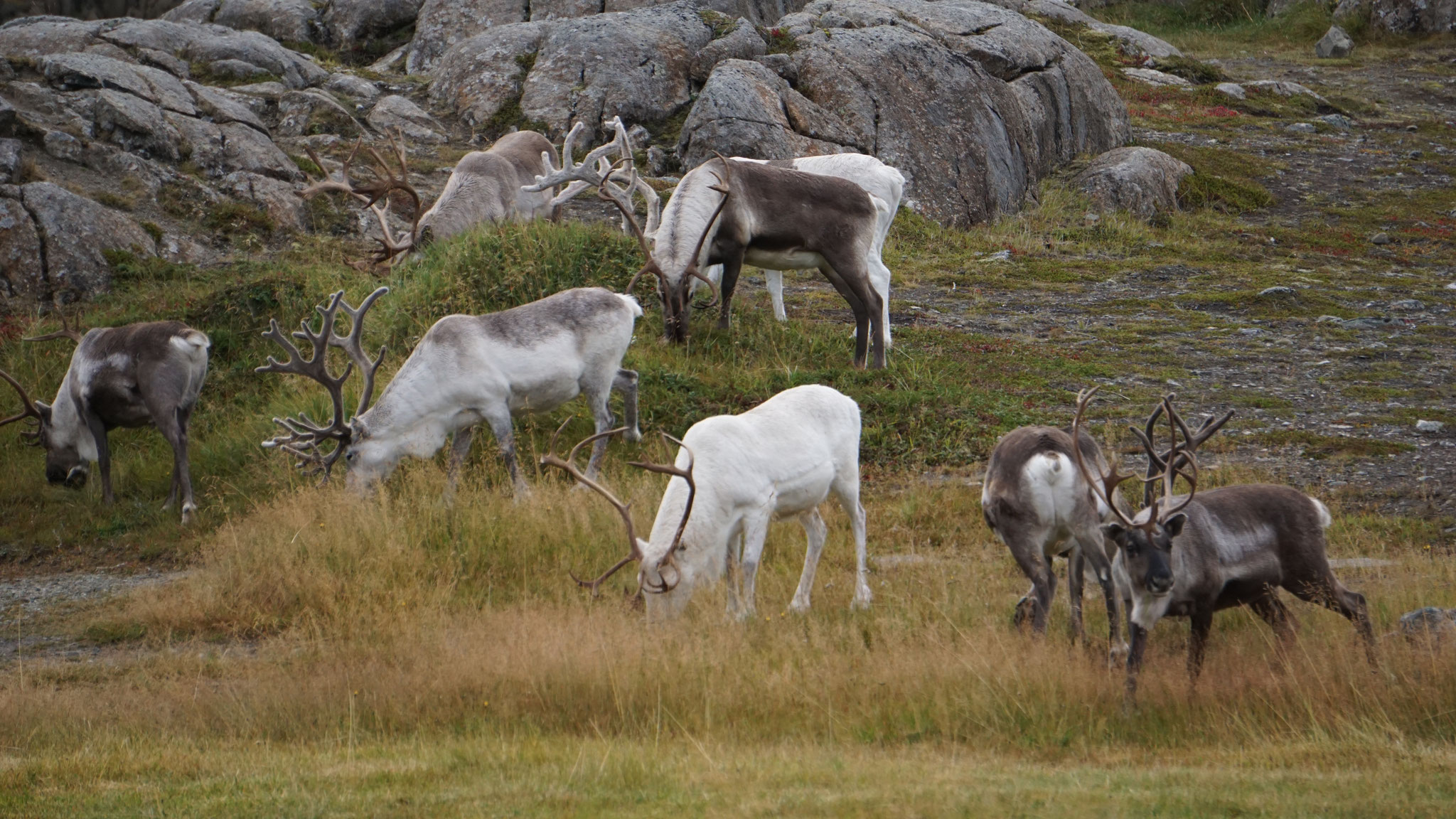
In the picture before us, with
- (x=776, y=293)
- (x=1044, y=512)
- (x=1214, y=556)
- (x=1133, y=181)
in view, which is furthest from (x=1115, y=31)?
(x=1214, y=556)

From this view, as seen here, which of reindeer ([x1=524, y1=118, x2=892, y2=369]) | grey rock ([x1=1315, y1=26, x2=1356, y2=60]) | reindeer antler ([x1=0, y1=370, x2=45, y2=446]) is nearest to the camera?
reindeer antler ([x1=0, y1=370, x2=45, y2=446])

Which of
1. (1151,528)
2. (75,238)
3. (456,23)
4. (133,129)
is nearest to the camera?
(1151,528)

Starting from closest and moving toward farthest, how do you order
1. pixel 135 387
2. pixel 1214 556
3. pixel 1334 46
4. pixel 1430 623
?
pixel 1214 556, pixel 1430 623, pixel 135 387, pixel 1334 46

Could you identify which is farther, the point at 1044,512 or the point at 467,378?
the point at 467,378

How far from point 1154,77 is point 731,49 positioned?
1530cm

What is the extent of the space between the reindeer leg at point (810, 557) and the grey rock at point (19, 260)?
38.3ft

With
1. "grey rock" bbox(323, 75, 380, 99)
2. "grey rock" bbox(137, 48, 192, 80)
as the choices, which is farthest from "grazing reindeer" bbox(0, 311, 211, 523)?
"grey rock" bbox(323, 75, 380, 99)

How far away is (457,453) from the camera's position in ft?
39.1

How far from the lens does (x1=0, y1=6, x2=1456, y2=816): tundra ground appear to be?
259 inches

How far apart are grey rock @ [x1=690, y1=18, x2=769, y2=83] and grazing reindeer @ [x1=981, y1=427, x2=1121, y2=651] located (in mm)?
16830

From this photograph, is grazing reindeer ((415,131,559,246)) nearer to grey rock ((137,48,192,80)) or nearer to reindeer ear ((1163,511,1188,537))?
grey rock ((137,48,192,80))

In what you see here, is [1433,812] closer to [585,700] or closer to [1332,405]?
[585,700]

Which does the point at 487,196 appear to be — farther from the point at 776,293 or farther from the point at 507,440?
the point at 507,440

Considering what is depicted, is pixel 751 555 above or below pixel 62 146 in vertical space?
above
